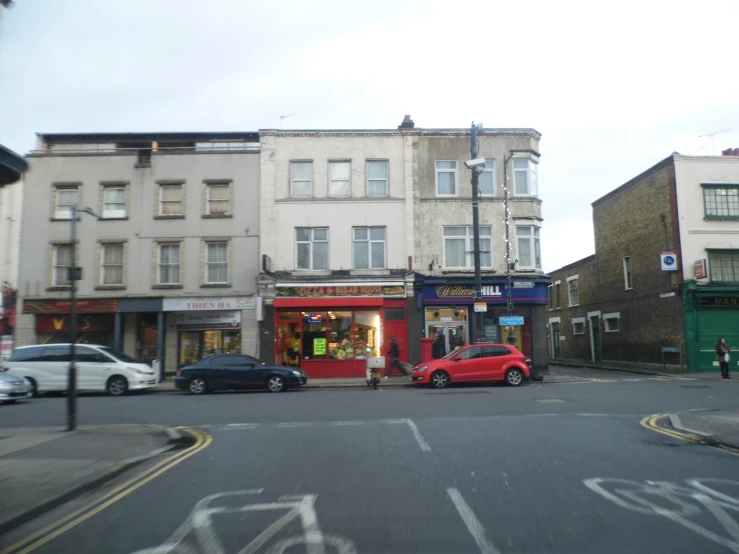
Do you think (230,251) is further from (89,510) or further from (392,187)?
(89,510)

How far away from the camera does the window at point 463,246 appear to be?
26450 millimetres

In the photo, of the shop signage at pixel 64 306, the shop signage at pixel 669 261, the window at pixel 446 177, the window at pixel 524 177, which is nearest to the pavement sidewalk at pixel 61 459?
the shop signage at pixel 64 306

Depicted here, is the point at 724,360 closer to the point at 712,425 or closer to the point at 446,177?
the point at 446,177

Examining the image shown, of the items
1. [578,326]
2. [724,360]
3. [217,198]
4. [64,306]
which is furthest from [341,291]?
[578,326]

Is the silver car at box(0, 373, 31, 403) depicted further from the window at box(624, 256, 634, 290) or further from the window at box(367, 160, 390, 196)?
the window at box(624, 256, 634, 290)

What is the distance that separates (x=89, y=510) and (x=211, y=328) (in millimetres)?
20678

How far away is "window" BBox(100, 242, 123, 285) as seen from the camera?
26.4 m

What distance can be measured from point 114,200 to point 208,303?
6464 millimetres

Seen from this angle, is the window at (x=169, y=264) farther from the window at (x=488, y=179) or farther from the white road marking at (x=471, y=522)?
the white road marking at (x=471, y=522)

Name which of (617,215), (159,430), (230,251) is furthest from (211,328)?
(617,215)

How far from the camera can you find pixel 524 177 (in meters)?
27.0

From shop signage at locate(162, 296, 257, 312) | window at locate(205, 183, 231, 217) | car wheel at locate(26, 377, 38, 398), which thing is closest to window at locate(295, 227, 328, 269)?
shop signage at locate(162, 296, 257, 312)

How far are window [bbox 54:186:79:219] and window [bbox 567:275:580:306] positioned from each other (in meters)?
29.6

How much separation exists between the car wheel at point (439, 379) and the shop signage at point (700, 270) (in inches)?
551
